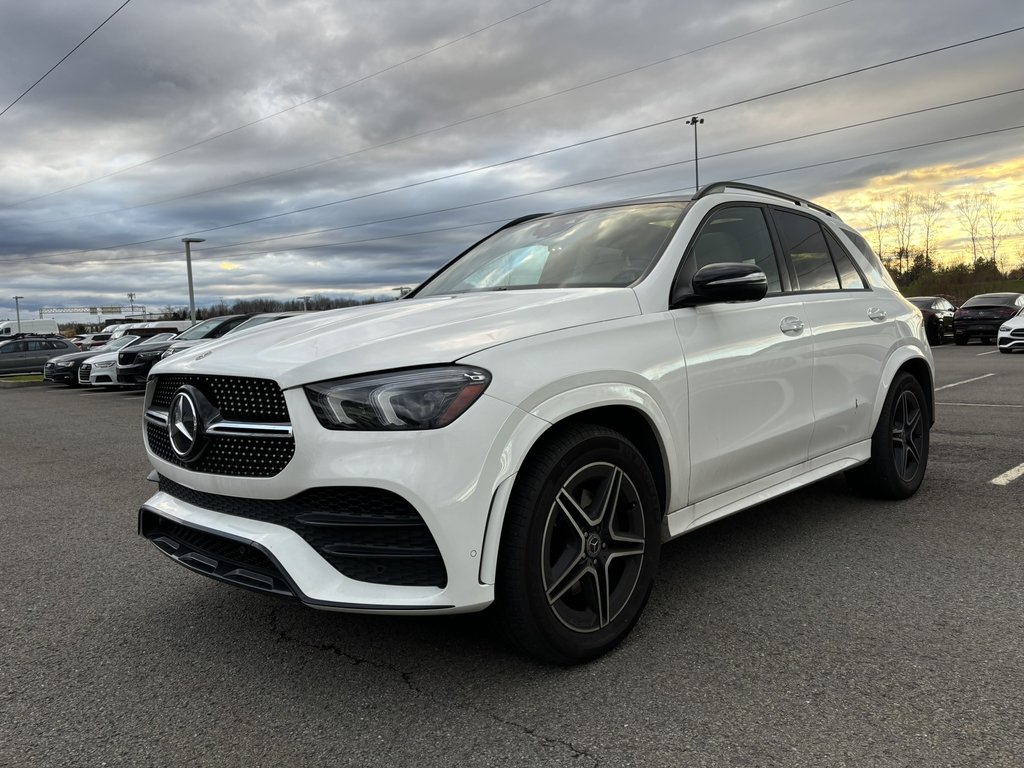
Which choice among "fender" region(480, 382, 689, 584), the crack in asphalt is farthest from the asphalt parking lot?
"fender" region(480, 382, 689, 584)

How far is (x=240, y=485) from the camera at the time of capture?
256 cm

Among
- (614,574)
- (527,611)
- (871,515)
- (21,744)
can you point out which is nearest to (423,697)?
(527,611)

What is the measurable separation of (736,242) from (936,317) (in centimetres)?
2389

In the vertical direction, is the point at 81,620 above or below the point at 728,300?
below

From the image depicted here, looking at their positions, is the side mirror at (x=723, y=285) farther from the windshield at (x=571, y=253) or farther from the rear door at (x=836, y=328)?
the rear door at (x=836, y=328)

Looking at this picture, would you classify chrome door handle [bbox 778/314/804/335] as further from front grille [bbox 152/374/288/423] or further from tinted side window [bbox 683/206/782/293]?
front grille [bbox 152/374/288/423]

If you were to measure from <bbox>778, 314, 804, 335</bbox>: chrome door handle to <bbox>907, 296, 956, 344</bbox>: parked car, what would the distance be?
75.0ft

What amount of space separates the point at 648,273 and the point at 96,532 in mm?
3758

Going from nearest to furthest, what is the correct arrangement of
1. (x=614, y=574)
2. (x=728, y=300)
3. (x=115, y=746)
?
(x=115, y=746) → (x=614, y=574) → (x=728, y=300)

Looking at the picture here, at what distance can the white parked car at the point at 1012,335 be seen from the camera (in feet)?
59.4

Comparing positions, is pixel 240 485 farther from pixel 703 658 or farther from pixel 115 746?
pixel 703 658

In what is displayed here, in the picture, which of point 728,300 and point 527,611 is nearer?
point 527,611

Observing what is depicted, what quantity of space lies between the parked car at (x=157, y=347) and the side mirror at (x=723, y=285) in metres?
12.4

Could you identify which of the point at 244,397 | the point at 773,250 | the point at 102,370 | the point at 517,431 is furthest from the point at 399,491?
the point at 102,370
